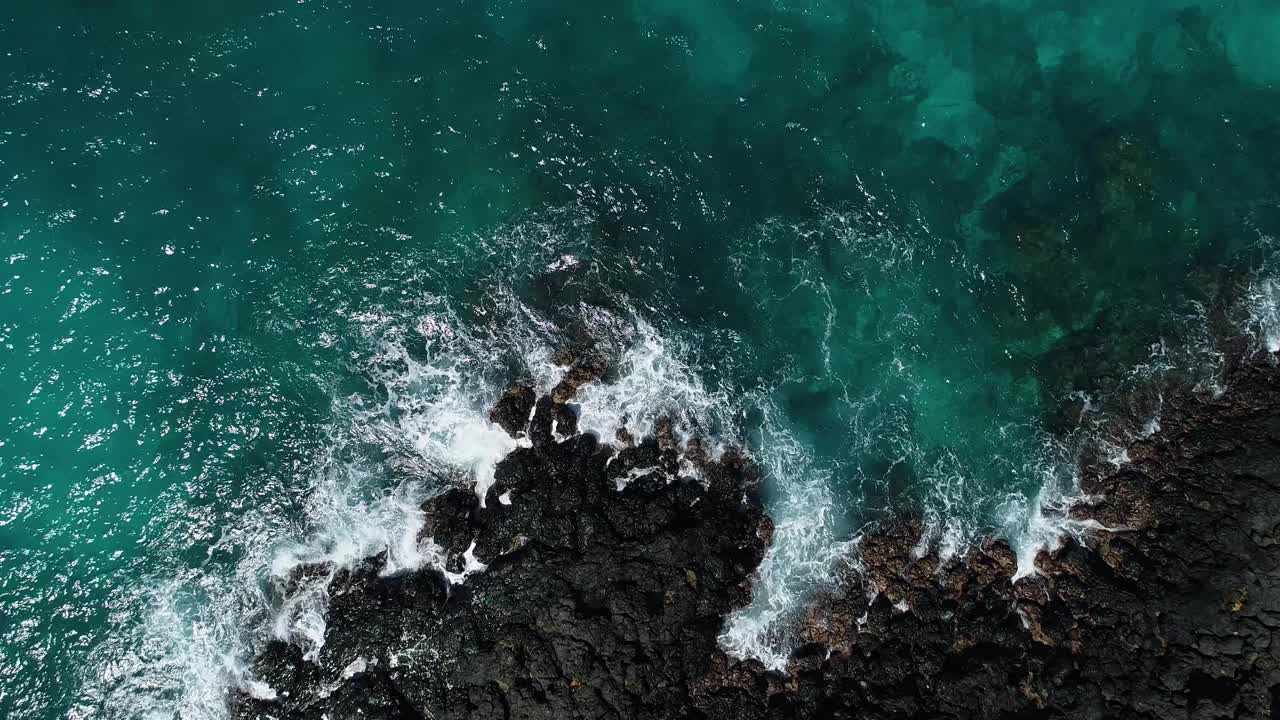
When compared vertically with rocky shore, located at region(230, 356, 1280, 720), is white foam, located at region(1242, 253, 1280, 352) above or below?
above

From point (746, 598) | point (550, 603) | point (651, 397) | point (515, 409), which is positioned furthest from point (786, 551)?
point (515, 409)

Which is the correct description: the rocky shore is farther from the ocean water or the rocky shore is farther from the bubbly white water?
the ocean water

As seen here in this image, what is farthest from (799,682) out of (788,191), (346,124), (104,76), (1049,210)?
(104,76)

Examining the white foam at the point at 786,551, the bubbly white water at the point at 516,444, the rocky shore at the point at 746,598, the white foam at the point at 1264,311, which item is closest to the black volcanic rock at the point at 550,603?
the rocky shore at the point at 746,598

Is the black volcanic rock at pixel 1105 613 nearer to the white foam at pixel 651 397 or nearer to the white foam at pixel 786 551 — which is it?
the white foam at pixel 786 551

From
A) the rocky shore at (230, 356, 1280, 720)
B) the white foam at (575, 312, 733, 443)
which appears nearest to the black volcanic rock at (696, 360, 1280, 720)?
the rocky shore at (230, 356, 1280, 720)

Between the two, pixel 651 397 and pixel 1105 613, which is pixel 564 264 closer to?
pixel 651 397
